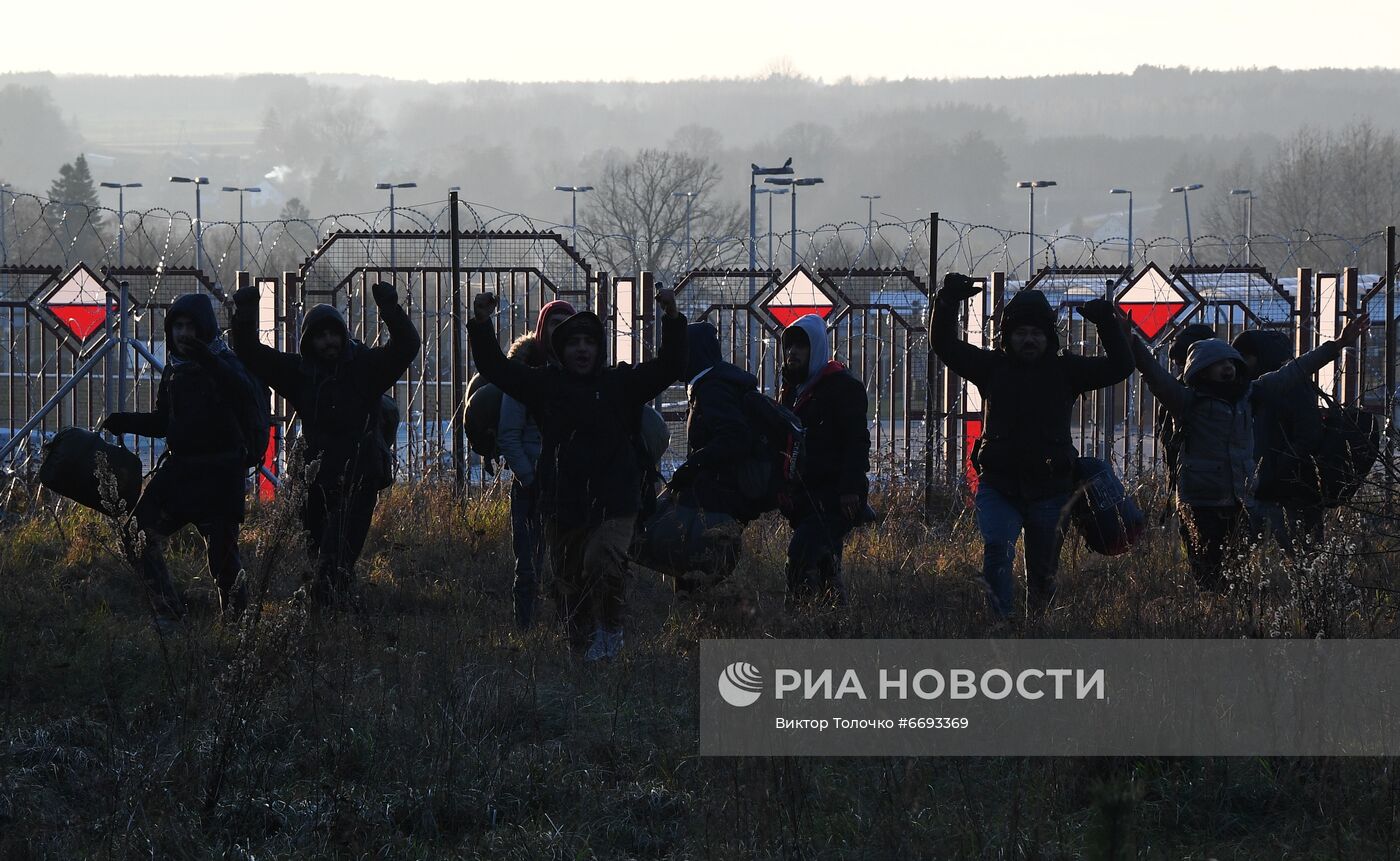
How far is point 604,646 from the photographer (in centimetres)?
595

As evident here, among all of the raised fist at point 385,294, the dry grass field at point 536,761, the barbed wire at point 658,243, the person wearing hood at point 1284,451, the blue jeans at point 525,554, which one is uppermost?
the barbed wire at point 658,243

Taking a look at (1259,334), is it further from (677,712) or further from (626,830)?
(626,830)

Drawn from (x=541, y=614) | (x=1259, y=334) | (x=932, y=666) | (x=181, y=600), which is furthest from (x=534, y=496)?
(x=1259, y=334)

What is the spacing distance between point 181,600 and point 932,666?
3372 millimetres

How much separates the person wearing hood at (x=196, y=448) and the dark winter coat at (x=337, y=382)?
151mm

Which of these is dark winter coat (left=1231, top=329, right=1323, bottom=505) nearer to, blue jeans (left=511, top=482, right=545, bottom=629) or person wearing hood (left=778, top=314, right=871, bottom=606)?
person wearing hood (left=778, top=314, right=871, bottom=606)

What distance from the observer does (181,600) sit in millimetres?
6559

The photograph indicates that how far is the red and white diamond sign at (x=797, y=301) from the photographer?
1293cm

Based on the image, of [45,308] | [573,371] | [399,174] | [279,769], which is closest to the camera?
[279,769]

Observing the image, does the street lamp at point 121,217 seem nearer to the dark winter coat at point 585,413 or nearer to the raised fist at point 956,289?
the dark winter coat at point 585,413

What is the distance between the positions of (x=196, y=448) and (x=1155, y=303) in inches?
354

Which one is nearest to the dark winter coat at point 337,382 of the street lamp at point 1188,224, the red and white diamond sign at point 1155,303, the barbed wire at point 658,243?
the barbed wire at point 658,243

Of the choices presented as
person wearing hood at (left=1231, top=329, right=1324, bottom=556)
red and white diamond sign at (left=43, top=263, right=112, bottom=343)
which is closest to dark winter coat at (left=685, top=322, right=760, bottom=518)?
person wearing hood at (left=1231, top=329, right=1324, bottom=556)

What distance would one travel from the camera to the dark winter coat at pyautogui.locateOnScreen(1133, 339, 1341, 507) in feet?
22.2
